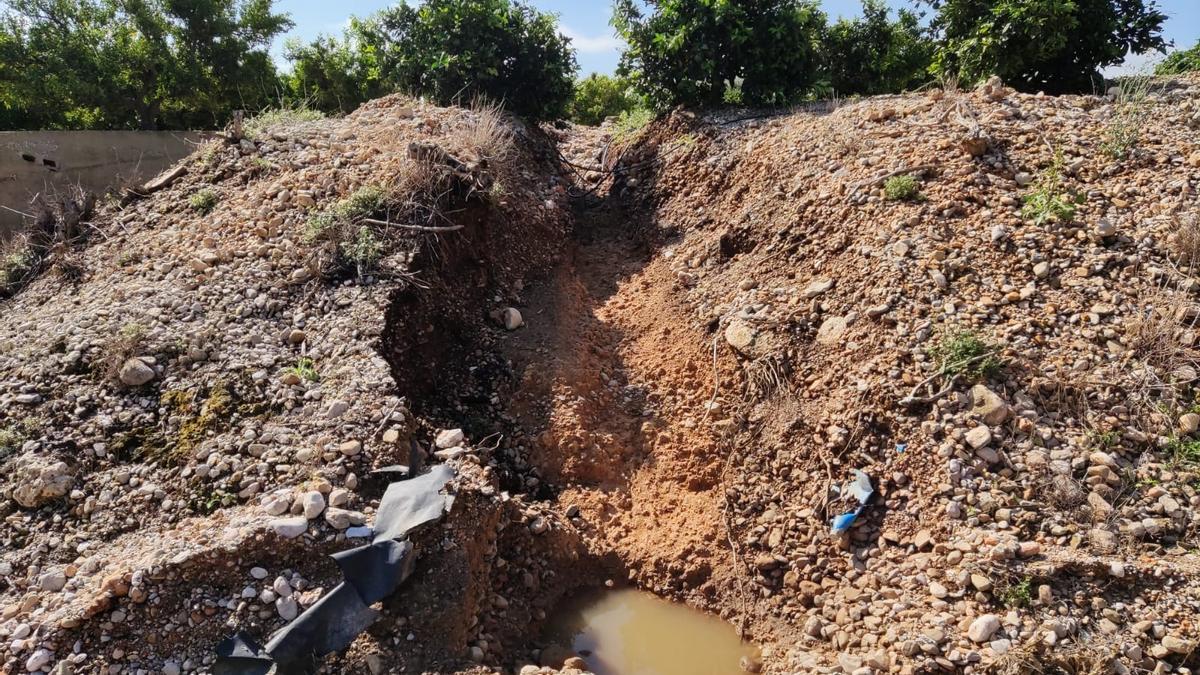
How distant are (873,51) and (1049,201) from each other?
4.14m

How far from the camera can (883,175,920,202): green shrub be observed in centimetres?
409

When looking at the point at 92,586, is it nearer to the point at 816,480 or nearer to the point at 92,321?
the point at 92,321

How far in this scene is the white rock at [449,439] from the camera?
3339 millimetres

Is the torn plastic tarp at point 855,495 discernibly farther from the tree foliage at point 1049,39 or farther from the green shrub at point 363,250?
the tree foliage at point 1049,39

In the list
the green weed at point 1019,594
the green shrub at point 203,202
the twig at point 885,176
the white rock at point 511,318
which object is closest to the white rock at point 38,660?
the white rock at point 511,318

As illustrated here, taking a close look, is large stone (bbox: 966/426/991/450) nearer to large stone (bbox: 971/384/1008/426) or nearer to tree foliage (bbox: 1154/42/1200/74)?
large stone (bbox: 971/384/1008/426)

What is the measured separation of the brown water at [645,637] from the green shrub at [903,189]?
2710 millimetres

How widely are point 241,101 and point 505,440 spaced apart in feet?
26.5

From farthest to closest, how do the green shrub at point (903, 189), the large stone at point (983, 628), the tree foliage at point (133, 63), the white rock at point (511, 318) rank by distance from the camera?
the tree foliage at point (133, 63)
the white rock at point (511, 318)
the green shrub at point (903, 189)
the large stone at point (983, 628)

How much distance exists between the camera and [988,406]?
3.02 meters

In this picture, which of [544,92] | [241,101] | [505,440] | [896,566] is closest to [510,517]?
[505,440]

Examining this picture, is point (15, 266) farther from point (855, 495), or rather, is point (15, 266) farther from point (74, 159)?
point (855, 495)

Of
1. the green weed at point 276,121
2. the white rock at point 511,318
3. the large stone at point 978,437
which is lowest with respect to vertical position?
the large stone at point 978,437

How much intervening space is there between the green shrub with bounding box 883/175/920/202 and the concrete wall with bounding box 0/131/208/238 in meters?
5.70
